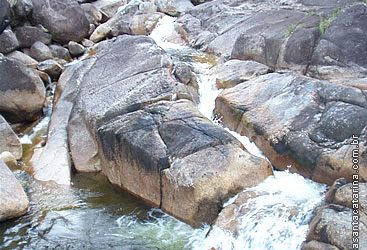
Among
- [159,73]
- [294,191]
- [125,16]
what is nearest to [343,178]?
[294,191]

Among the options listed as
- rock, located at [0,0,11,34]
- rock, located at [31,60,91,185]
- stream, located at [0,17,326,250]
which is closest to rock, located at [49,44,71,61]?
rock, located at [0,0,11,34]

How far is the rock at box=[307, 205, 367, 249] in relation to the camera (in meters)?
5.00

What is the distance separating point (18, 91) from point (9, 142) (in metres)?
1.42

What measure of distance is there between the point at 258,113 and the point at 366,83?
7.21ft

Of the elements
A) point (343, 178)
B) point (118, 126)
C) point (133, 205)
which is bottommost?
point (133, 205)

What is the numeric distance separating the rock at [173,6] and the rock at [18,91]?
9934mm

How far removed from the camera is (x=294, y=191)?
6785 mm

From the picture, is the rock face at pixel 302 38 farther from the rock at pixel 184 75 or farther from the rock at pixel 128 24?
the rock at pixel 128 24

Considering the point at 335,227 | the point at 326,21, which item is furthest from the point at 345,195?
the point at 326,21

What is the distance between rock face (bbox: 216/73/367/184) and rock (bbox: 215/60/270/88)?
3.21ft

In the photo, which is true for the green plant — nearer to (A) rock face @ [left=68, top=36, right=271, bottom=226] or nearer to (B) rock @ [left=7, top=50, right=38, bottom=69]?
(A) rock face @ [left=68, top=36, right=271, bottom=226]

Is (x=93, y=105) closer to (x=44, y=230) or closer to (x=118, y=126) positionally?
(x=118, y=126)

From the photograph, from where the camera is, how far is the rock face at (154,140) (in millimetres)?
6668

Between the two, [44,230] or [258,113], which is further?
[258,113]
